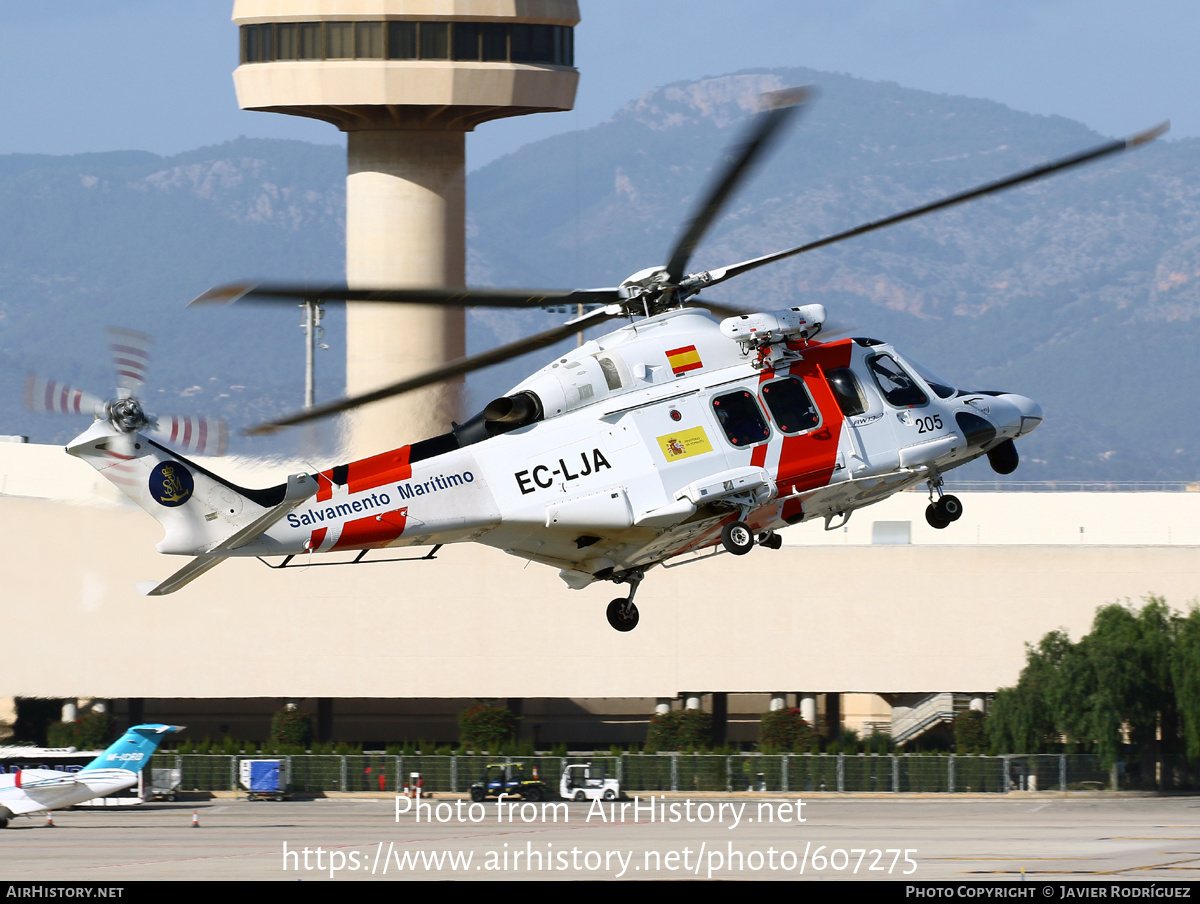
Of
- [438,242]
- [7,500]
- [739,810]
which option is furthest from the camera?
[438,242]

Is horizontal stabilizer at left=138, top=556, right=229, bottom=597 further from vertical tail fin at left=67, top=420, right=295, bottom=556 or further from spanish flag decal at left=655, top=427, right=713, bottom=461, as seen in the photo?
spanish flag decal at left=655, top=427, right=713, bottom=461

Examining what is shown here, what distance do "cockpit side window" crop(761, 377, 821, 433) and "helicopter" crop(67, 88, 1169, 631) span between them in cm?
2

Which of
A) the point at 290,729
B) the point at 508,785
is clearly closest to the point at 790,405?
the point at 508,785

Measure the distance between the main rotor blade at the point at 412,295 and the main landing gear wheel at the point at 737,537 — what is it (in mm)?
4288

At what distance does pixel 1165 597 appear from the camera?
8900 centimetres

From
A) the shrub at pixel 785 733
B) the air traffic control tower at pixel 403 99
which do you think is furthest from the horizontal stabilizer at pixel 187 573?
the air traffic control tower at pixel 403 99

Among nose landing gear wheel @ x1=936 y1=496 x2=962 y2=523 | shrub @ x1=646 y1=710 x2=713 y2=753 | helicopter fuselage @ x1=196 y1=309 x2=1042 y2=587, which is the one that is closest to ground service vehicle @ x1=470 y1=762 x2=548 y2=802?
shrub @ x1=646 y1=710 x2=713 y2=753

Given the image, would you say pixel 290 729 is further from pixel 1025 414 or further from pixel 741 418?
pixel 741 418

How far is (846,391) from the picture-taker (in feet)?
104

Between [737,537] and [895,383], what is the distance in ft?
15.2

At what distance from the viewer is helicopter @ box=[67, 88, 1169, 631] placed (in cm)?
2842
